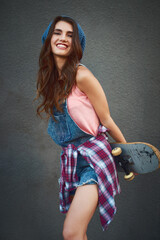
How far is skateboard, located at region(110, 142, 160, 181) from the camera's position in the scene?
109 centimetres

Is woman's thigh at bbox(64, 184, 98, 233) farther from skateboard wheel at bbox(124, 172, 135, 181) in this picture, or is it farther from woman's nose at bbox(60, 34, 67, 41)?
woman's nose at bbox(60, 34, 67, 41)

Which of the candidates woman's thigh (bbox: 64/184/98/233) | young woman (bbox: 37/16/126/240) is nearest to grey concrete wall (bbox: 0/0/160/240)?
young woman (bbox: 37/16/126/240)

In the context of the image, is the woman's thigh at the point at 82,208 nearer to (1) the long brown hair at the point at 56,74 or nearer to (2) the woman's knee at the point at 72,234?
(2) the woman's knee at the point at 72,234

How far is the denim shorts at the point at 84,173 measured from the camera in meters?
1.04

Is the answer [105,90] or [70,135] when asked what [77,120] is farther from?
[105,90]

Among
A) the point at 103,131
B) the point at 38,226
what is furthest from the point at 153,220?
the point at 103,131

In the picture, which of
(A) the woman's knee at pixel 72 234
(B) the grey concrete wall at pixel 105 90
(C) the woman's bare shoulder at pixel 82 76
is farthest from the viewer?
(B) the grey concrete wall at pixel 105 90

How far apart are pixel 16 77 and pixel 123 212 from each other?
4.61 ft

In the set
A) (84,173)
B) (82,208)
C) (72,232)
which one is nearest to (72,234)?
(72,232)

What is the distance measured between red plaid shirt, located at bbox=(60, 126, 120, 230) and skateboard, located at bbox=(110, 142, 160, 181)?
68mm

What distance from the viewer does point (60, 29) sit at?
115 cm

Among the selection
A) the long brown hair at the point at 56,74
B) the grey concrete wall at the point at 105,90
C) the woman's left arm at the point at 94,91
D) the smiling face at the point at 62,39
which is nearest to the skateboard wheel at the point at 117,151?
the woman's left arm at the point at 94,91

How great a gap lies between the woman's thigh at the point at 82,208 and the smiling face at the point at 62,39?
2.12 ft

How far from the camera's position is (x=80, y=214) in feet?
3.20
